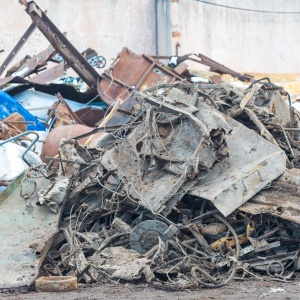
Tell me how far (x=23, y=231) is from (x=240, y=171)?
1.88 meters

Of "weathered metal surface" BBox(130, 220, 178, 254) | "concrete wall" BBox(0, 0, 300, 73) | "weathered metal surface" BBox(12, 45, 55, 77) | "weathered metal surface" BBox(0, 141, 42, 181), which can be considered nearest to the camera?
"weathered metal surface" BBox(130, 220, 178, 254)

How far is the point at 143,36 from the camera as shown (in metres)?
21.1

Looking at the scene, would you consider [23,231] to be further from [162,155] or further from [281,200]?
[281,200]

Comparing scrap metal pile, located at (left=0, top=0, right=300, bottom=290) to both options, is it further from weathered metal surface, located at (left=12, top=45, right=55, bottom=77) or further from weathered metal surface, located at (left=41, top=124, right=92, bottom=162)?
weathered metal surface, located at (left=12, top=45, right=55, bottom=77)

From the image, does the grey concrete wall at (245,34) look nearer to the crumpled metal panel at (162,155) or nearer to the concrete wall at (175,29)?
the concrete wall at (175,29)

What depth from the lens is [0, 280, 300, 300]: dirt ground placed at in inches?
201

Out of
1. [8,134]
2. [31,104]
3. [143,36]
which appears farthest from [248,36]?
[8,134]

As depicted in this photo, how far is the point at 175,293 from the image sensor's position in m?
5.32

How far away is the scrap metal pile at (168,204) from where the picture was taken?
19.4ft

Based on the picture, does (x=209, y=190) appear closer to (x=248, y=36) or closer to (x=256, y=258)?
(x=256, y=258)

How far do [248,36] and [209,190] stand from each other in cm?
1732

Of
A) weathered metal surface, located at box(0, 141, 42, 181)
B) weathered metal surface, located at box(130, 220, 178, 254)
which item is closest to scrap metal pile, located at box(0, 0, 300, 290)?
weathered metal surface, located at box(130, 220, 178, 254)

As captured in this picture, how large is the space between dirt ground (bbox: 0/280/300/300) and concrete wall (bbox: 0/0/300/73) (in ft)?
46.3

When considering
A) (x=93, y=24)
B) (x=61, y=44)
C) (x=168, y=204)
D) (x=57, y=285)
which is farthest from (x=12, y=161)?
(x=93, y=24)
